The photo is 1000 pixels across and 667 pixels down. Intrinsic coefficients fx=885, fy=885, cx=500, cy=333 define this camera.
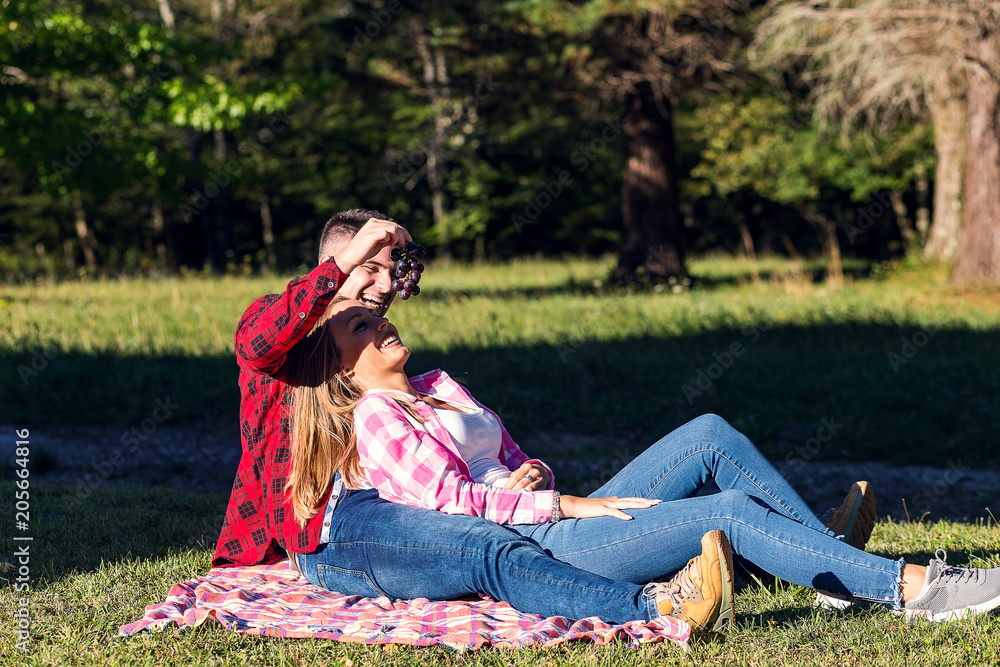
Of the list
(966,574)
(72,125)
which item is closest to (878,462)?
(966,574)

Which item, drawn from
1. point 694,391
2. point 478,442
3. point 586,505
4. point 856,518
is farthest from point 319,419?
point 694,391

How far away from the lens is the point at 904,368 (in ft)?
26.1

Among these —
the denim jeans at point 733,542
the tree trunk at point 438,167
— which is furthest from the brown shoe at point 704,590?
the tree trunk at point 438,167

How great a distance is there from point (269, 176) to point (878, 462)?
2314 centimetres

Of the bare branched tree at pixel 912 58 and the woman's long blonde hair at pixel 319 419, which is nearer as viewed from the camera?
the woman's long blonde hair at pixel 319 419

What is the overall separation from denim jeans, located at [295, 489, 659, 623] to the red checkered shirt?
10.5 inches

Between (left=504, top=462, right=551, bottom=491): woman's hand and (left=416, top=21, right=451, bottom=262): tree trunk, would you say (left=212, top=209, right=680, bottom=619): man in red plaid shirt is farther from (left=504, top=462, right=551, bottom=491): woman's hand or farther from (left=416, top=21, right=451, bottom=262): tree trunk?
(left=416, top=21, right=451, bottom=262): tree trunk

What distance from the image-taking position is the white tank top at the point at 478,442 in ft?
10.9

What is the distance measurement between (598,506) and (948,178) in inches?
692

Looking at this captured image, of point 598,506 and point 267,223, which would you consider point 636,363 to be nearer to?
point 598,506

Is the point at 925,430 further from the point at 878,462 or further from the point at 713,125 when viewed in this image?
the point at 713,125

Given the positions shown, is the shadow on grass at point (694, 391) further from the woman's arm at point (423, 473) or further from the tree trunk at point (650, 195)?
the tree trunk at point (650, 195)

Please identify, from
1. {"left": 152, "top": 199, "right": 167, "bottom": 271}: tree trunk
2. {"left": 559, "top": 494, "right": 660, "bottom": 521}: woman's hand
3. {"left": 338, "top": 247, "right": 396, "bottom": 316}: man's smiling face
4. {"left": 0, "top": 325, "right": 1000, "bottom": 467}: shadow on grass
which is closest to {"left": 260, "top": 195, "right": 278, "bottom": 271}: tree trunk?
{"left": 152, "top": 199, "right": 167, "bottom": 271}: tree trunk

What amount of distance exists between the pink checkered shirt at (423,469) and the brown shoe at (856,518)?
3.93 feet
